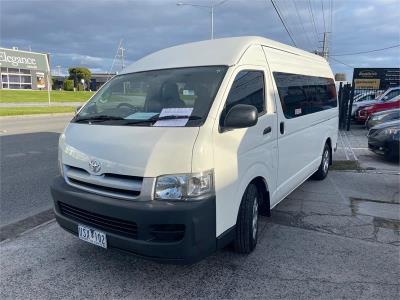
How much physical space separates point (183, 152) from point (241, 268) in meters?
1.39

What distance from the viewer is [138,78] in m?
4.19

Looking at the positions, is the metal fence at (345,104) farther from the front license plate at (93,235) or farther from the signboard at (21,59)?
the signboard at (21,59)

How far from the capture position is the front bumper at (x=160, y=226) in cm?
280

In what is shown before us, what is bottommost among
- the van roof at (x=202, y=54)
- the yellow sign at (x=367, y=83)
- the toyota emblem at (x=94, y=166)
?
the toyota emblem at (x=94, y=166)

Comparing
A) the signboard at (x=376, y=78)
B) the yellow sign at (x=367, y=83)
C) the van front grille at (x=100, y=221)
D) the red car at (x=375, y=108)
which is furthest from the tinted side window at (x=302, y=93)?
the yellow sign at (x=367, y=83)

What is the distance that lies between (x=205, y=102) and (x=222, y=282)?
5.35ft

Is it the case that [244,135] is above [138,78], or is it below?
below

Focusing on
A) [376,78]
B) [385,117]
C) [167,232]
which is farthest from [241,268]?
[376,78]

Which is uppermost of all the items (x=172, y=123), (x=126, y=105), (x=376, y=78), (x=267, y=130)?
(x=376, y=78)

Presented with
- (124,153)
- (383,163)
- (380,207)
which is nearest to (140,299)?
(124,153)

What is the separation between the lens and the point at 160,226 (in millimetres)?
2867

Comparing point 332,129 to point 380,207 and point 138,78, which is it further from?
point 138,78

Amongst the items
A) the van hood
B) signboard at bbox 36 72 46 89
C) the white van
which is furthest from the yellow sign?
signboard at bbox 36 72 46 89

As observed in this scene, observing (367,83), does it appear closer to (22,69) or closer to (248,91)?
(248,91)
